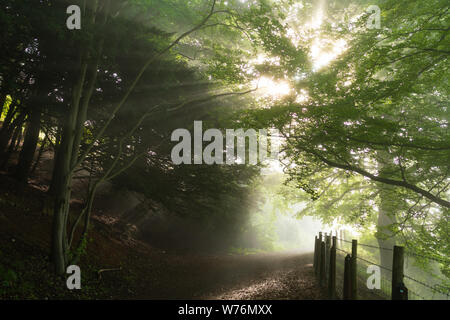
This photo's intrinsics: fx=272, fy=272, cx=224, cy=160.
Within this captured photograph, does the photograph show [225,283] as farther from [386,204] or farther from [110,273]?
[386,204]

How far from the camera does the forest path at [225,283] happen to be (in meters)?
7.41

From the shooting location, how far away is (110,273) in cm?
859

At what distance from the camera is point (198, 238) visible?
735 inches

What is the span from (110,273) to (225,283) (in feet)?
12.6

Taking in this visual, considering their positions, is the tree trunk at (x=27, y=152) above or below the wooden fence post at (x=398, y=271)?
above

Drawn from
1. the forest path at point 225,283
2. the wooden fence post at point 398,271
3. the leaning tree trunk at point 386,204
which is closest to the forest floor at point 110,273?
the forest path at point 225,283

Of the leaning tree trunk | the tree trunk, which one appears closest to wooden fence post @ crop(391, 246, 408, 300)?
the leaning tree trunk

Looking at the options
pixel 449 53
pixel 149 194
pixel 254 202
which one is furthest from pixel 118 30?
pixel 254 202

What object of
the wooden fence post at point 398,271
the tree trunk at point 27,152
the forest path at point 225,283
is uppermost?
the tree trunk at point 27,152

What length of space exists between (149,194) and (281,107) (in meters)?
6.77

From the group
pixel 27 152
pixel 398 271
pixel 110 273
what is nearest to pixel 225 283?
pixel 110 273

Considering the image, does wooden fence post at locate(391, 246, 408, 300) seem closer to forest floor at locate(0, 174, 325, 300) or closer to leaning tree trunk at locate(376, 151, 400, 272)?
leaning tree trunk at locate(376, 151, 400, 272)

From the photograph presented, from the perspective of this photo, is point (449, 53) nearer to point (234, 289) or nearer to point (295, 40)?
point (295, 40)

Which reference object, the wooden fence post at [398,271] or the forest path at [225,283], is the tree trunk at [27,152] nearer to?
the forest path at [225,283]
